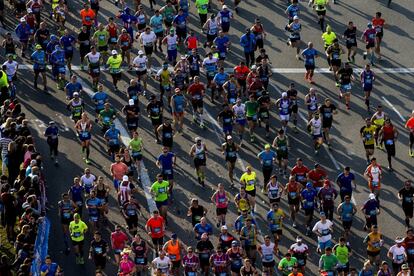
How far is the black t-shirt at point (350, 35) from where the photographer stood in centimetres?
4950

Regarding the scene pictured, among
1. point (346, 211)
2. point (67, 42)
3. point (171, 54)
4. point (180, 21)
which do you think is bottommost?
point (67, 42)

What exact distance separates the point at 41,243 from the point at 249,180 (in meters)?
6.90

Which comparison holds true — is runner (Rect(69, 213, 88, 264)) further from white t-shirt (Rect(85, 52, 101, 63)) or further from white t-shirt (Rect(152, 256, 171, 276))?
white t-shirt (Rect(85, 52, 101, 63))

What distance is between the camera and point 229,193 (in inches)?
1640

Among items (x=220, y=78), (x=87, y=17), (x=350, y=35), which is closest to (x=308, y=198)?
(x=220, y=78)

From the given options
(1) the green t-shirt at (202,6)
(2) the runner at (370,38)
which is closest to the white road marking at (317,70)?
(2) the runner at (370,38)

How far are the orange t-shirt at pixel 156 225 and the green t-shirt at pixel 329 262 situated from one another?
4.96 metres

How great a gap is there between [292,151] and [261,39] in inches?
275

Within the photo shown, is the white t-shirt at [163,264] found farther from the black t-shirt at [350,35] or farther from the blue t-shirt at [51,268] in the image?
the black t-shirt at [350,35]

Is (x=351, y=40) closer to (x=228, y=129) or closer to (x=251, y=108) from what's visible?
(x=251, y=108)

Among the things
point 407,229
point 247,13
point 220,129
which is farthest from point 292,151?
point 247,13

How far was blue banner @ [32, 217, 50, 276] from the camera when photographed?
1426 inches

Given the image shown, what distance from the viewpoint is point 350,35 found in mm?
49562

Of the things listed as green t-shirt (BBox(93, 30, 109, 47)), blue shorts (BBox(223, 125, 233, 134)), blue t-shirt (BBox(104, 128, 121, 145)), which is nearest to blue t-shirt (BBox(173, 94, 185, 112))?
blue shorts (BBox(223, 125, 233, 134))
